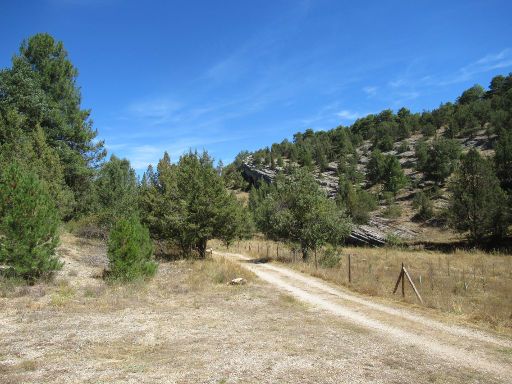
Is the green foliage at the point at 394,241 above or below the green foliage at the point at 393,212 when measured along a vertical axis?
below

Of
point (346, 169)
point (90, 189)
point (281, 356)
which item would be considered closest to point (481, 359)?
point (281, 356)

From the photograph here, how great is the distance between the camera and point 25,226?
13586 millimetres

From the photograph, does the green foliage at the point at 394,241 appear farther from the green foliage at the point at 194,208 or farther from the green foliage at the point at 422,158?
the green foliage at the point at 422,158

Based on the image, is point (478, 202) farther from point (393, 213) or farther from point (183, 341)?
point (183, 341)

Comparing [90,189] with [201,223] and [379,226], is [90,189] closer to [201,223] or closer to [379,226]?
[201,223]

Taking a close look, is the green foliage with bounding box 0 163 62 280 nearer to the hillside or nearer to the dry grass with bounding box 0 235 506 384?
the dry grass with bounding box 0 235 506 384

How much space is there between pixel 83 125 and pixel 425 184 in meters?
56.7

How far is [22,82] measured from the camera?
2742cm

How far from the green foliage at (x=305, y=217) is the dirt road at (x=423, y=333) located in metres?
9.59

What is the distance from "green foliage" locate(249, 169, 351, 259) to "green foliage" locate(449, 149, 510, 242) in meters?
18.5

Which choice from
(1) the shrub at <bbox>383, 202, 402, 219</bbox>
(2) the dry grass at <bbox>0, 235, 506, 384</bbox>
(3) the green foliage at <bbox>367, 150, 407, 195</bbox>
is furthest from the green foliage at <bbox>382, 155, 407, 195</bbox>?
(2) the dry grass at <bbox>0, 235, 506, 384</bbox>

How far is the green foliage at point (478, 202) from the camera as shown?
117ft

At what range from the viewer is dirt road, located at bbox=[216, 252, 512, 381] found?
7191 mm

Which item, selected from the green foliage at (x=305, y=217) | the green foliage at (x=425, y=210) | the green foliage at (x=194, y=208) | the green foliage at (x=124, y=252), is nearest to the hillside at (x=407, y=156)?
the green foliage at (x=425, y=210)
